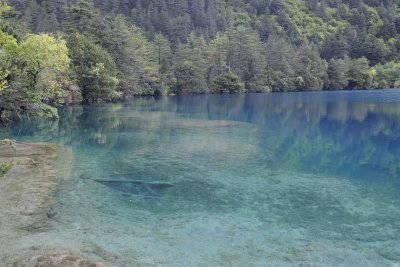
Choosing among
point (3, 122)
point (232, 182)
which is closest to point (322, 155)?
point (232, 182)

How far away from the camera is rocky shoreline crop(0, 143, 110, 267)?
9.36 metres

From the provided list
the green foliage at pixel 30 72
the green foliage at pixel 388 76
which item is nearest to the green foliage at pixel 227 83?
the green foliage at pixel 388 76

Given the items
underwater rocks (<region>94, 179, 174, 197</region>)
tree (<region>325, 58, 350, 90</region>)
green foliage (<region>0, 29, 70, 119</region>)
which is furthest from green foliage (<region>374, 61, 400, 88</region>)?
underwater rocks (<region>94, 179, 174, 197</region>)

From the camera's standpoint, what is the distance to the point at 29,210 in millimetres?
12914

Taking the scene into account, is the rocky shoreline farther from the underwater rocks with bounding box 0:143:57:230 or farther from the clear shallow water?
the clear shallow water

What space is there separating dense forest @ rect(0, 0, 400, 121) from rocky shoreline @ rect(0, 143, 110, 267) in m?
4.04

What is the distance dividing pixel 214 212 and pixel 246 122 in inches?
1045

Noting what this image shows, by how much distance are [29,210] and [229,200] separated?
22.0ft

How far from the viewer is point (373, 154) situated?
24125 mm

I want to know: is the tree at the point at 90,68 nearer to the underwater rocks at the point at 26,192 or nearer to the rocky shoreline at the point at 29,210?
the rocky shoreline at the point at 29,210

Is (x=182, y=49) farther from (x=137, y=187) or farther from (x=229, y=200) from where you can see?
(x=229, y=200)

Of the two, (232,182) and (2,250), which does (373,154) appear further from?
(2,250)

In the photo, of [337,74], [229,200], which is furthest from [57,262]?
[337,74]

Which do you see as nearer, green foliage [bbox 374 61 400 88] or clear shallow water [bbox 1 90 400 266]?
clear shallow water [bbox 1 90 400 266]
